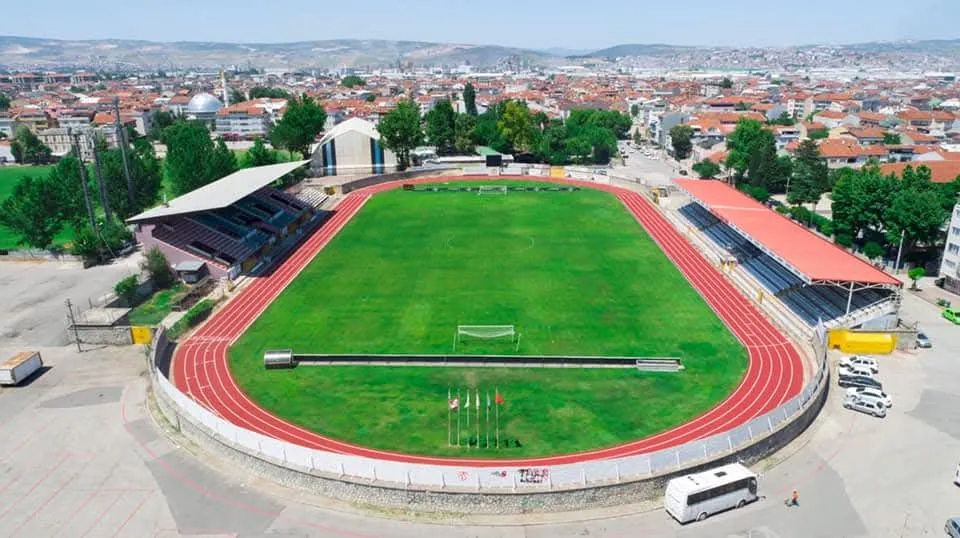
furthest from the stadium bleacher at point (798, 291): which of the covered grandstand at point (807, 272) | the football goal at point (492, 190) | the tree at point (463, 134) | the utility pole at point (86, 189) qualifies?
the utility pole at point (86, 189)

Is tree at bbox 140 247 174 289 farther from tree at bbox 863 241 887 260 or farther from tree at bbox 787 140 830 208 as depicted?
tree at bbox 787 140 830 208

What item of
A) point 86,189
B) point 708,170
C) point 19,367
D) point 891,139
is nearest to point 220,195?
point 86,189

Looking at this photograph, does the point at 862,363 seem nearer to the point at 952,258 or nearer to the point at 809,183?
the point at 952,258

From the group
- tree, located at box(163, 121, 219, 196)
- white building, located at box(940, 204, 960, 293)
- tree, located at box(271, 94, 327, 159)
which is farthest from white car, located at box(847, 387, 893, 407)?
tree, located at box(271, 94, 327, 159)

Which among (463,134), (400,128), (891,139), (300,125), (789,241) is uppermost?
(300,125)

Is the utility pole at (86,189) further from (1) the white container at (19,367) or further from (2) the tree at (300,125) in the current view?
(2) the tree at (300,125)
